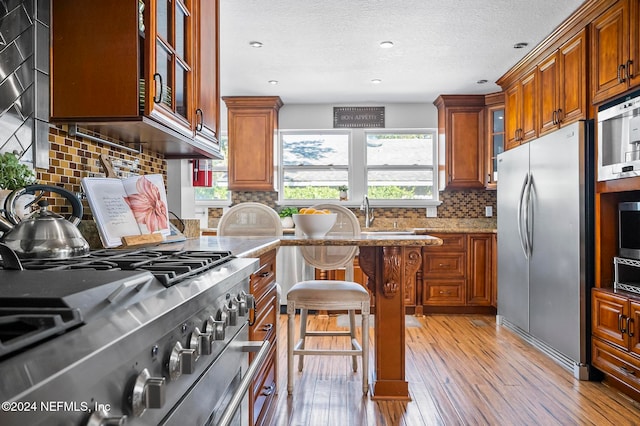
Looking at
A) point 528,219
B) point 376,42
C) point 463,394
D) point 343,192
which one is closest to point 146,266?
point 463,394

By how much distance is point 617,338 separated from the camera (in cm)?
243

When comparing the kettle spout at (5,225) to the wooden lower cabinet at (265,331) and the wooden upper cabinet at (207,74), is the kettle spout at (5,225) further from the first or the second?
the wooden upper cabinet at (207,74)

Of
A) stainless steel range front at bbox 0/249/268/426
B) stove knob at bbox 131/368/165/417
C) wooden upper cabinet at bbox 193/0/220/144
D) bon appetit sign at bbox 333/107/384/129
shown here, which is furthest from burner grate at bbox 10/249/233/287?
bon appetit sign at bbox 333/107/384/129

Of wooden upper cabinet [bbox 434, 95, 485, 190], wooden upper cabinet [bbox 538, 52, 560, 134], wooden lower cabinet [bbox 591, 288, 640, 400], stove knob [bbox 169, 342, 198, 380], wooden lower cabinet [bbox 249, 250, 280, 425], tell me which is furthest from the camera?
wooden upper cabinet [bbox 434, 95, 485, 190]

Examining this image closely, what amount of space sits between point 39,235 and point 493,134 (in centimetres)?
454

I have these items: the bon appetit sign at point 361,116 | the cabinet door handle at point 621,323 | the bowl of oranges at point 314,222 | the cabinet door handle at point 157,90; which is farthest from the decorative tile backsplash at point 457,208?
the cabinet door handle at point 157,90

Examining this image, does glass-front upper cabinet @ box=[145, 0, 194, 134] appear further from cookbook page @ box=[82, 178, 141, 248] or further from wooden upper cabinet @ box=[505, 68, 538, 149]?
wooden upper cabinet @ box=[505, 68, 538, 149]

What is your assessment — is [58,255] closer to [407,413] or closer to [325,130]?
[407,413]

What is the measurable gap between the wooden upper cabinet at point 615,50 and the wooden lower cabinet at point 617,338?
1174 millimetres

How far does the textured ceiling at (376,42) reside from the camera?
2.86 metres

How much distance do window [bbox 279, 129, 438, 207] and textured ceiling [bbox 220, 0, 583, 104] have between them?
67 centimetres

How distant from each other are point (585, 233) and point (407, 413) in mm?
1555

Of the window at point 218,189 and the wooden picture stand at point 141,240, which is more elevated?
the window at point 218,189

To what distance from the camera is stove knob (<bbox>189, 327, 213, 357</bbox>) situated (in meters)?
0.79
